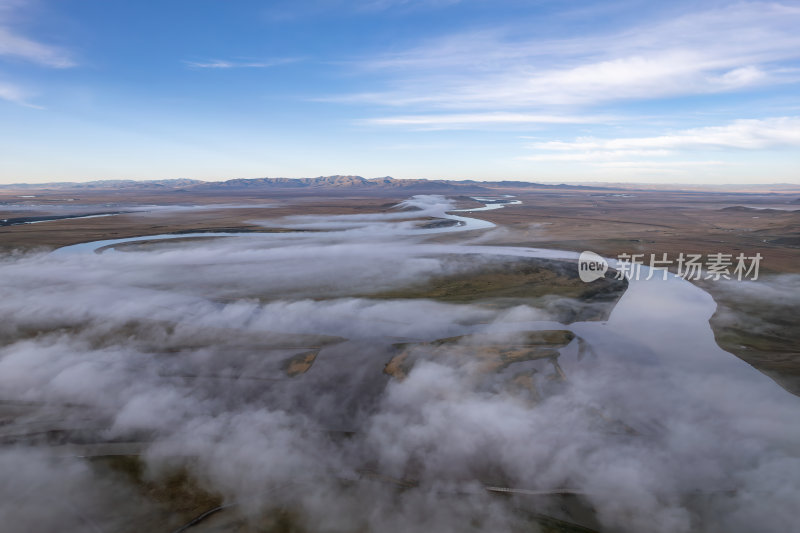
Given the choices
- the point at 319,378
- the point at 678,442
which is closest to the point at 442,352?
the point at 319,378

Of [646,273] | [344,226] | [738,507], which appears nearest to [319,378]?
[738,507]

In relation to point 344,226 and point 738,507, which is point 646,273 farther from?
point 344,226

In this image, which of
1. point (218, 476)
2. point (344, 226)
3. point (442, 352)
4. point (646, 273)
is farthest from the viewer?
point (344, 226)

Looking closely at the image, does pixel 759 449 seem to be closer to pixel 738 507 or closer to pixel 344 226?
pixel 738 507

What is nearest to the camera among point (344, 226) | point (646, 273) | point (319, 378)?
point (319, 378)

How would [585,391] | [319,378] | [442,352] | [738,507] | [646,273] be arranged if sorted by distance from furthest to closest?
[646,273] → [442,352] → [319,378] → [585,391] → [738,507]

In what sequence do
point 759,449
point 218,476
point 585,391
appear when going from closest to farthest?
1. point 218,476
2. point 759,449
3. point 585,391

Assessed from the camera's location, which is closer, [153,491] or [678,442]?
[153,491]

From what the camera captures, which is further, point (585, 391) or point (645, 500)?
point (585, 391)
